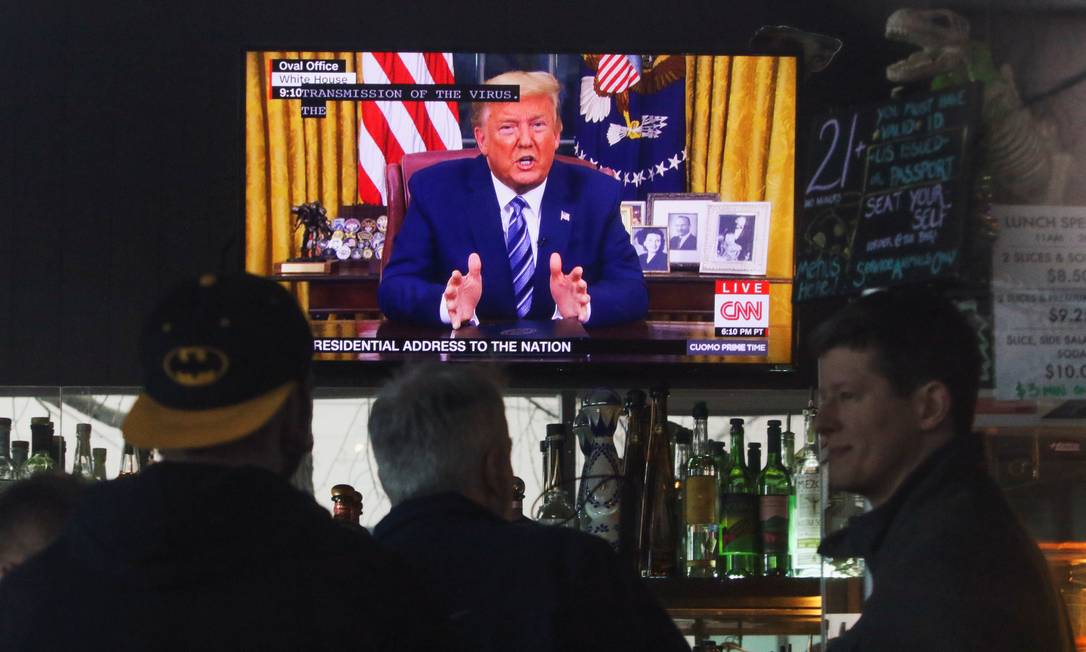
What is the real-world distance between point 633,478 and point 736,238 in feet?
3.49

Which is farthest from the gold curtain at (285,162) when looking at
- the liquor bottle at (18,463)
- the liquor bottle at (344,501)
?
the liquor bottle at (344,501)

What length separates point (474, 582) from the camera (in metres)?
2.09

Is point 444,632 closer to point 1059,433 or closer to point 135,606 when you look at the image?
point 135,606

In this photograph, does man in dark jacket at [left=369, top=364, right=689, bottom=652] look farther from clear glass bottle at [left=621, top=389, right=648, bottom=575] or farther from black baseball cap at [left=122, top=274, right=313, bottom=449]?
clear glass bottle at [left=621, top=389, right=648, bottom=575]

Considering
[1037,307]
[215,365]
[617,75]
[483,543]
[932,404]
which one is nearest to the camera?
[215,365]

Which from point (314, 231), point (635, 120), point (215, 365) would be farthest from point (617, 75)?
point (215, 365)

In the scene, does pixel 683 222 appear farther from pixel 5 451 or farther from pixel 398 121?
pixel 5 451

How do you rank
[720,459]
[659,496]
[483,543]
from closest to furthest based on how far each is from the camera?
[483,543]
[659,496]
[720,459]

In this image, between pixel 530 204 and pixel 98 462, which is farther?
pixel 530 204

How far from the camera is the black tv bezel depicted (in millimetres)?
4340

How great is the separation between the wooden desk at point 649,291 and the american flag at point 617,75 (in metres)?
0.56

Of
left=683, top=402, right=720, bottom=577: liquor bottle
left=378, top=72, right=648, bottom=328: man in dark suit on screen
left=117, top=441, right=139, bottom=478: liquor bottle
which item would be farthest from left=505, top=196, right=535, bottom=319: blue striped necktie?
left=117, top=441, right=139, bottom=478: liquor bottle

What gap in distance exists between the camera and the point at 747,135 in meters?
4.35

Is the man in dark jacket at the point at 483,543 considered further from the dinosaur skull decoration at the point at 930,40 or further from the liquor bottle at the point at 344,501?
the dinosaur skull decoration at the point at 930,40
